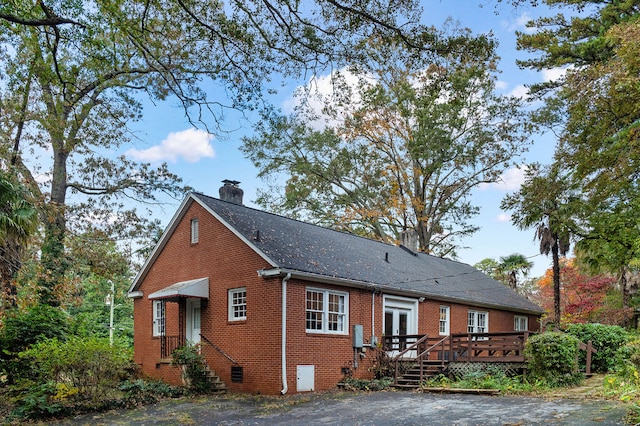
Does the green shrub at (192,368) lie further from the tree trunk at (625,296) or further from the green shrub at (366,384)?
the tree trunk at (625,296)

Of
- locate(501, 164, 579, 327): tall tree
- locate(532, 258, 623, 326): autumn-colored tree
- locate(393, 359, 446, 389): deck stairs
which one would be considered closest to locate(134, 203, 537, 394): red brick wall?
locate(393, 359, 446, 389): deck stairs

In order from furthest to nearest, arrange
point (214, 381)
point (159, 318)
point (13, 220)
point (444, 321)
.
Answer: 1. point (444, 321)
2. point (159, 318)
3. point (214, 381)
4. point (13, 220)

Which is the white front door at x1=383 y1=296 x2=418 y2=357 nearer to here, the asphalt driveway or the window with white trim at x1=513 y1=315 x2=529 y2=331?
the asphalt driveway

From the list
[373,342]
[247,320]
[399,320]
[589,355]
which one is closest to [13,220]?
[247,320]

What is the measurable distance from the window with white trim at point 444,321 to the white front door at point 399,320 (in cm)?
201

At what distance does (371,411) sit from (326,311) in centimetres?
534

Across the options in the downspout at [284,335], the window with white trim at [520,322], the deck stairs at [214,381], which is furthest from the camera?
the window with white trim at [520,322]

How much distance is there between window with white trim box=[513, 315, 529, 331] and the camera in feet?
92.6

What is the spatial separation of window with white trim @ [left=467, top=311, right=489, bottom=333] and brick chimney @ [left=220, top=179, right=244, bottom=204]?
11.1 metres

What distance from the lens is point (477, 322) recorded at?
24844mm

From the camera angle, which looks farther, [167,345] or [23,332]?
[167,345]

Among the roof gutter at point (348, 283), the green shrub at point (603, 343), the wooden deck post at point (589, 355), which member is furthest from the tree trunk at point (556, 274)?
the wooden deck post at point (589, 355)

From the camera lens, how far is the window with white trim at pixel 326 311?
17.1m

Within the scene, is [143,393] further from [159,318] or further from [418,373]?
[418,373]
